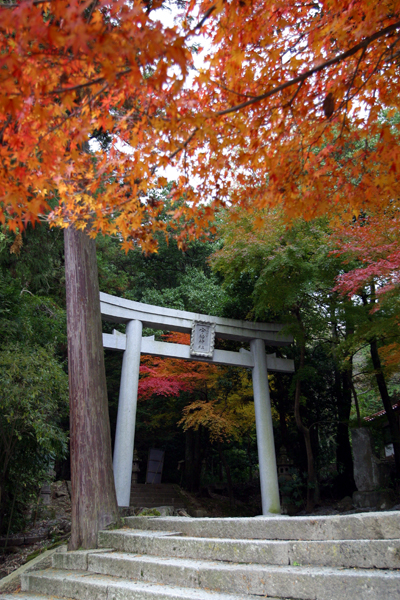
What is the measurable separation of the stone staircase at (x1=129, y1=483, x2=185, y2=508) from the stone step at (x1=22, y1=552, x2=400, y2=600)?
10085 mm

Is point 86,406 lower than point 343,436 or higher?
lower

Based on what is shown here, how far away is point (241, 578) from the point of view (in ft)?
9.09

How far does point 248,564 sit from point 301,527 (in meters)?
0.48

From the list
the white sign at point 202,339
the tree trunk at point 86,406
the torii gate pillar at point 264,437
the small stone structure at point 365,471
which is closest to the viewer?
the tree trunk at point 86,406

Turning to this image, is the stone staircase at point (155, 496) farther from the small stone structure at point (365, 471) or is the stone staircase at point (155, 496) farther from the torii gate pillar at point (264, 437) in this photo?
the small stone structure at point (365, 471)

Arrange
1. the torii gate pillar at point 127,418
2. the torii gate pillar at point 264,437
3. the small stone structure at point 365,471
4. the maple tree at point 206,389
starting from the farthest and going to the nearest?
the maple tree at point 206,389
the torii gate pillar at point 264,437
the small stone structure at point 365,471
the torii gate pillar at point 127,418

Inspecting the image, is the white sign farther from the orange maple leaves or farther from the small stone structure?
the orange maple leaves

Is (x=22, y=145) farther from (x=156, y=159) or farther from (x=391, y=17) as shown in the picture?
(x=391, y=17)

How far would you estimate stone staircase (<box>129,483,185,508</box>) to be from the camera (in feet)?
44.1

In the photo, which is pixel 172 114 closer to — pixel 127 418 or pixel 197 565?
pixel 197 565

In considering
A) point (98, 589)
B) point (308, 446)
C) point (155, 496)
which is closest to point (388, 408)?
point (308, 446)

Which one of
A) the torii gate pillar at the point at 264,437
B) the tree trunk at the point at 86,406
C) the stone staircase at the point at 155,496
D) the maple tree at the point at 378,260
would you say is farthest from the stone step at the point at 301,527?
the stone staircase at the point at 155,496

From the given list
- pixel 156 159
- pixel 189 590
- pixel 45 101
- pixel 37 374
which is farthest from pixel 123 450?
pixel 45 101

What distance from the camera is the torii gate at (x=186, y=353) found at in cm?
861
